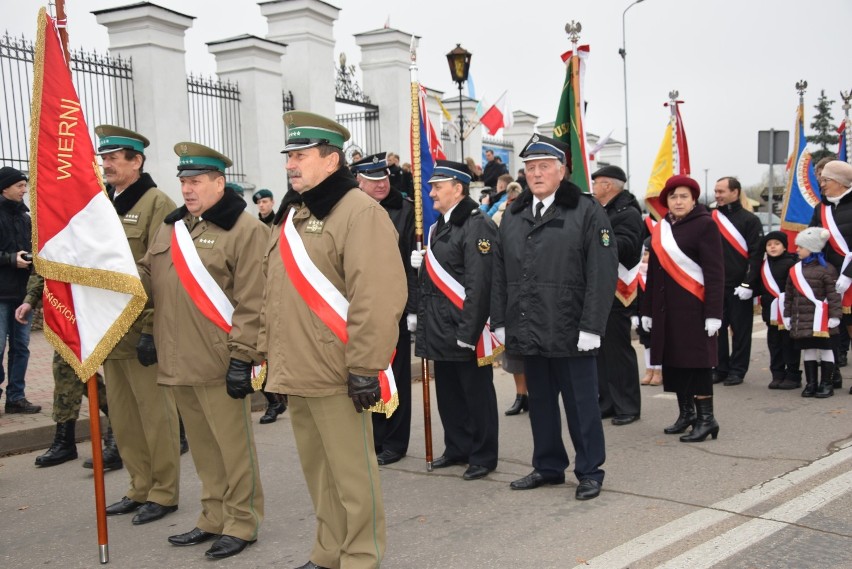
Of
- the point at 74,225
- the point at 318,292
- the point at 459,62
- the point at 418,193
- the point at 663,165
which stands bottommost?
the point at 318,292

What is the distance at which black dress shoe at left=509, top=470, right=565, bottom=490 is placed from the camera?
546cm

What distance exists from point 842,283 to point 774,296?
777 mm

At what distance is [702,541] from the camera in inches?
173

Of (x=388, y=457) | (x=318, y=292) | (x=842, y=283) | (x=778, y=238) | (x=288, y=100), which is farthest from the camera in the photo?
(x=288, y=100)

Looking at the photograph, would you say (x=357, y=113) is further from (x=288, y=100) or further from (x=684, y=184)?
(x=684, y=184)

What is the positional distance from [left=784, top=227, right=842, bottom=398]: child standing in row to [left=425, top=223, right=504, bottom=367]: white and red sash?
12.5ft

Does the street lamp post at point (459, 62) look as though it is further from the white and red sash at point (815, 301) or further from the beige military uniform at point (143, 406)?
the beige military uniform at point (143, 406)

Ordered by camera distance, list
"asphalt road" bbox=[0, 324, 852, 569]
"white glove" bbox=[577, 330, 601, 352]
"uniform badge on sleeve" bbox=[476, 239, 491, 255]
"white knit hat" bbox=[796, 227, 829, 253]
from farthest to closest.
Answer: "white knit hat" bbox=[796, 227, 829, 253] → "uniform badge on sleeve" bbox=[476, 239, 491, 255] → "white glove" bbox=[577, 330, 601, 352] → "asphalt road" bbox=[0, 324, 852, 569]

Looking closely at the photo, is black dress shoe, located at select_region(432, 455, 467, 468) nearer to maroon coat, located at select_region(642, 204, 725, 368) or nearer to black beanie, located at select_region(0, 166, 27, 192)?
maroon coat, located at select_region(642, 204, 725, 368)

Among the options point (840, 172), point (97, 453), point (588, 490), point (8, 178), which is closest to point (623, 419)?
point (588, 490)

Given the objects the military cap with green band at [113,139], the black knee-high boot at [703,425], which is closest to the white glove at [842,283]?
the black knee-high boot at [703,425]

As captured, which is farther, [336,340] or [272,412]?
[272,412]

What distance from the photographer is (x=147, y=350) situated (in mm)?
4871

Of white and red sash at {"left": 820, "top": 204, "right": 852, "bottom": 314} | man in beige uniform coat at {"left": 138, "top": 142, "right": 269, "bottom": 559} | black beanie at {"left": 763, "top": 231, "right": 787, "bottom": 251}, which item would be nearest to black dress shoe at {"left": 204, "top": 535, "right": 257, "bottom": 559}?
man in beige uniform coat at {"left": 138, "top": 142, "right": 269, "bottom": 559}
